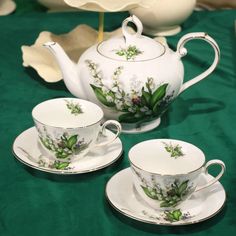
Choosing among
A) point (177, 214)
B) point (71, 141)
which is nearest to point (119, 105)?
point (71, 141)

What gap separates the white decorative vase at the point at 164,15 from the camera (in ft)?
3.97

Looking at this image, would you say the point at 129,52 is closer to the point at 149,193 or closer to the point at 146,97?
the point at 146,97

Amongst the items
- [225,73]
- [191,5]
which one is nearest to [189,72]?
[225,73]

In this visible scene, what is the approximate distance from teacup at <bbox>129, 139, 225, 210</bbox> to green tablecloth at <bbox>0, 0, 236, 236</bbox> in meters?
0.03

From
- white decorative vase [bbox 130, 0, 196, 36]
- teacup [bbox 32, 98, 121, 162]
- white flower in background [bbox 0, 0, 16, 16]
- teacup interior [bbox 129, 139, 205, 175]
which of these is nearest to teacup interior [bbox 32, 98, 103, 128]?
teacup [bbox 32, 98, 121, 162]

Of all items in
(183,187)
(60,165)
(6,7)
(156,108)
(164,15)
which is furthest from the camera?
(6,7)

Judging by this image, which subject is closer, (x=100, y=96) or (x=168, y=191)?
(x=168, y=191)

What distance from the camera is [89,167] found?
77 centimetres

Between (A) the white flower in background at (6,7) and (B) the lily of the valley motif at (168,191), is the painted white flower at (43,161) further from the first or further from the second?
(A) the white flower in background at (6,7)

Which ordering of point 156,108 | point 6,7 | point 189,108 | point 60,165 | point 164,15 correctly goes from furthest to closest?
point 6,7
point 164,15
point 189,108
point 156,108
point 60,165

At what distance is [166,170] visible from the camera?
0.73 m

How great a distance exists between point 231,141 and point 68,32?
517 millimetres

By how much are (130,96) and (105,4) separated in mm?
257

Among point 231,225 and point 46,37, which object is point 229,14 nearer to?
point 46,37
